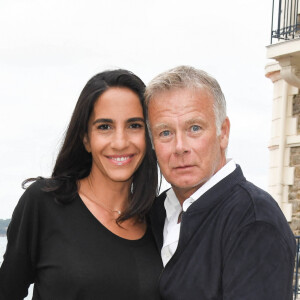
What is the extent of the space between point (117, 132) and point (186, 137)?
410 millimetres

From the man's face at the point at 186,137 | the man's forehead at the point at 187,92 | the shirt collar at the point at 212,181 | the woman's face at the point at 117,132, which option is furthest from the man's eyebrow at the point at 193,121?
the woman's face at the point at 117,132

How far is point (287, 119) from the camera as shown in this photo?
9.96 meters

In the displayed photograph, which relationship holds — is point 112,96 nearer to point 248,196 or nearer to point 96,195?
point 96,195

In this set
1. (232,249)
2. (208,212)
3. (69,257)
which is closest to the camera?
(232,249)

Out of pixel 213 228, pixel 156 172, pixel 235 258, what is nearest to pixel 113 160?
pixel 156 172

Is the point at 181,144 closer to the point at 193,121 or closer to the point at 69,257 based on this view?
the point at 193,121

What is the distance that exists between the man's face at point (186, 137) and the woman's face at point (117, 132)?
0.72ft

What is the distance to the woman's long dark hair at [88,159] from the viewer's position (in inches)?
132

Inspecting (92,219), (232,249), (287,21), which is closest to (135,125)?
(92,219)

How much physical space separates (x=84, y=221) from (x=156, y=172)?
640 mm

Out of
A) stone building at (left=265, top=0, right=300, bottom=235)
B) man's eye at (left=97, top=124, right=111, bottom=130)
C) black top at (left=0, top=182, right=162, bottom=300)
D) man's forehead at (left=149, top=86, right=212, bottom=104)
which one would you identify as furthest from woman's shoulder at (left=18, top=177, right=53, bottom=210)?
stone building at (left=265, top=0, right=300, bottom=235)

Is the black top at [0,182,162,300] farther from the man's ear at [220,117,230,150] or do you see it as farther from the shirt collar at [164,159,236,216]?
the man's ear at [220,117,230,150]

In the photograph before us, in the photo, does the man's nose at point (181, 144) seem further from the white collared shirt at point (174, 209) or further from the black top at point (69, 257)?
the black top at point (69, 257)

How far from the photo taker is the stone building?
31.0ft
